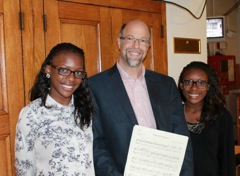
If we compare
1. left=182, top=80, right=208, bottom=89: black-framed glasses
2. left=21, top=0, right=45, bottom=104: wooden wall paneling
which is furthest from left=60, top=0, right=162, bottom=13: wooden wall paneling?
left=182, top=80, right=208, bottom=89: black-framed glasses

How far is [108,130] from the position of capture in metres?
1.64

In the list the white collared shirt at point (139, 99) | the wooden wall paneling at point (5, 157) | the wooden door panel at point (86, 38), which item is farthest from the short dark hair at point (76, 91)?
the wooden door panel at point (86, 38)

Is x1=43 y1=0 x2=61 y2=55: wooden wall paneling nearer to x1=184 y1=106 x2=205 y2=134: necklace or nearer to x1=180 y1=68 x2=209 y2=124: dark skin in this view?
x1=180 y1=68 x2=209 y2=124: dark skin

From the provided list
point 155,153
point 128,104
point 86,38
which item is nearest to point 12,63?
point 86,38

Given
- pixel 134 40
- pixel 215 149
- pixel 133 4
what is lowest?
pixel 215 149

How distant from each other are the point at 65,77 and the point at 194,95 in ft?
3.00

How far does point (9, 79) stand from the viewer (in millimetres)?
1771

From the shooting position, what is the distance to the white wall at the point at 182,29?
275cm

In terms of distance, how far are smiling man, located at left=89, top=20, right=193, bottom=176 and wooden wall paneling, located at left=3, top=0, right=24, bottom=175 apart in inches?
18.8

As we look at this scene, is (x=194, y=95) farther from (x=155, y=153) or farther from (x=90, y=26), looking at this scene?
(x=90, y=26)

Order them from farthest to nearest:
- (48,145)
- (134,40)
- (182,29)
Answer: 1. (182,29)
2. (134,40)
3. (48,145)

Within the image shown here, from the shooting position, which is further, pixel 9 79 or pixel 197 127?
pixel 197 127

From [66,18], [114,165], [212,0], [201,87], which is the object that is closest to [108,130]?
[114,165]

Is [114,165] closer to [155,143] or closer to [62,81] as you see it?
[155,143]
